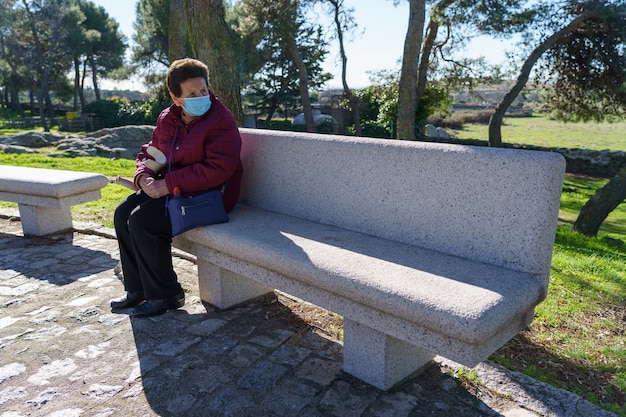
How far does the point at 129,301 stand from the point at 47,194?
1893mm

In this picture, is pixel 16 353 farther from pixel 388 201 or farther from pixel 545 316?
pixel 545 316

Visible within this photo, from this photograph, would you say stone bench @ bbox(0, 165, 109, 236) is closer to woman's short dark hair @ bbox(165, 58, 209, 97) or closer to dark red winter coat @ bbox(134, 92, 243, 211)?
dark red winter coat @ bbox(134, 92, 243, 211)

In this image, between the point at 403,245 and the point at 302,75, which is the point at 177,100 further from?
the point at 302,75

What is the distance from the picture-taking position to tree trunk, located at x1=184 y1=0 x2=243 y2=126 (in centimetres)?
648

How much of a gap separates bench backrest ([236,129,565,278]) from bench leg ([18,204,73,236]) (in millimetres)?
2611

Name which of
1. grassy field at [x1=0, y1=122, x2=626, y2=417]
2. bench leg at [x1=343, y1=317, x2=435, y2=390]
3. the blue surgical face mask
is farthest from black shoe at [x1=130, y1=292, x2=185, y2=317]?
grassy field at [x1=0, y1=122, x2=626, y2=417]

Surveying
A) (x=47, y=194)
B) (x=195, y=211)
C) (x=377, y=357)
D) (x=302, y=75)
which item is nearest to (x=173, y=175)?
(x=195, y=211)

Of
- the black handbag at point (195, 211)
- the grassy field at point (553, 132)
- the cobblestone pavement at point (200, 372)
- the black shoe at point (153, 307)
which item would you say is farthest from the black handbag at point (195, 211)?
the grassy field at point (553, 132)

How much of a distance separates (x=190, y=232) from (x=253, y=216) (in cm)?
45

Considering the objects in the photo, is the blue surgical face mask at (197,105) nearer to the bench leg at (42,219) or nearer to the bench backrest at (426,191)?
the bench backrest at (426,191)

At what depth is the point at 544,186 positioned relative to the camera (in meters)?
2.29

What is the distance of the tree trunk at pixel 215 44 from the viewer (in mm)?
6484

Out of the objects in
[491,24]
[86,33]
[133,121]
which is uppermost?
[86,33]

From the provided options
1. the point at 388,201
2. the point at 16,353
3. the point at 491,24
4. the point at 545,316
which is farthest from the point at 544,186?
the point at 491,24
